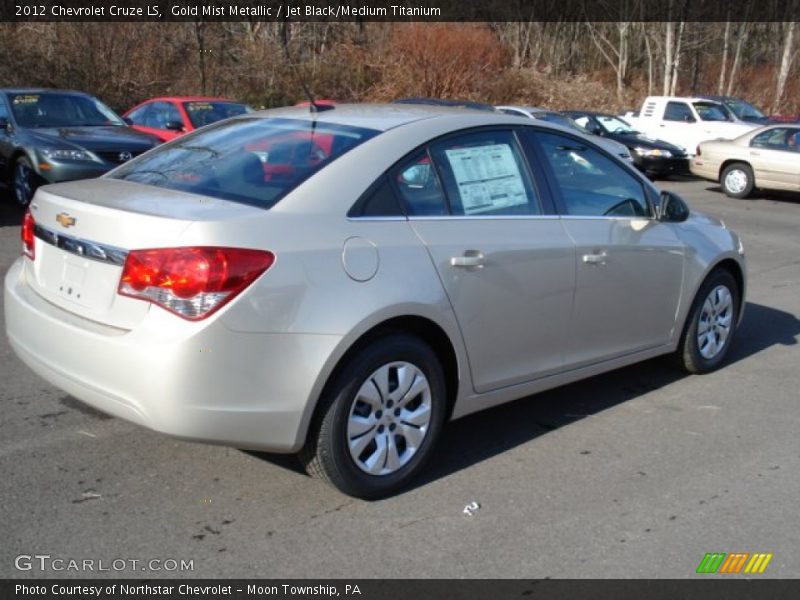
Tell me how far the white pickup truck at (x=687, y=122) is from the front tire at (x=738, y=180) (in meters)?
3.46

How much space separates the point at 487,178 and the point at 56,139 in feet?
26.3

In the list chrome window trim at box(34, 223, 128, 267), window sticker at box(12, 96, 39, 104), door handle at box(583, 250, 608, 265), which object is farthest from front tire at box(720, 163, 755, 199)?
chrome window trim at box(34, 223, 128, 267)

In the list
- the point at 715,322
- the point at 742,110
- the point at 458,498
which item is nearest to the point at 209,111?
the point at 715,322

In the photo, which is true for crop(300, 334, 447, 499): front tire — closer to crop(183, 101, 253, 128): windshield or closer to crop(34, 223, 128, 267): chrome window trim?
crop(34, 223, 128, 267): chrome window trim

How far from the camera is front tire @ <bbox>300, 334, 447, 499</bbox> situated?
144 inches

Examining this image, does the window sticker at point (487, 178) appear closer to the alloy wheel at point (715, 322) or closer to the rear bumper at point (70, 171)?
the alloy wheel at point (715, 322)

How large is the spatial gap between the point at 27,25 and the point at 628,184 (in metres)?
22.5

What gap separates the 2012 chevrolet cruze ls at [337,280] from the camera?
11.1 feet

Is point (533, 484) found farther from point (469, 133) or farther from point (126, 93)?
point (126, 93)

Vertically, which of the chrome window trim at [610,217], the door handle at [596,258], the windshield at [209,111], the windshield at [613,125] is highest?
the chrome window trim at [610,217]

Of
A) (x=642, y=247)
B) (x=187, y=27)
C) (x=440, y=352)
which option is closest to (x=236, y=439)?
(x=440, y=352)

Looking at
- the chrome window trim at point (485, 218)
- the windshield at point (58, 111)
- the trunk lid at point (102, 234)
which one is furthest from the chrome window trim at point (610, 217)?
the windshield at point (58, 111)

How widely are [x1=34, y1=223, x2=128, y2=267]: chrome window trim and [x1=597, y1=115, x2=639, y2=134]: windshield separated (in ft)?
60.1

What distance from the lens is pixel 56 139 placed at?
10.8 m
